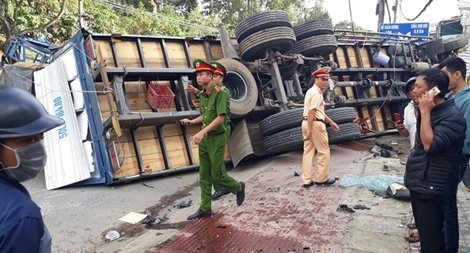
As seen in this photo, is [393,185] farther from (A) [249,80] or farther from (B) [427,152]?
(A) [249,80]

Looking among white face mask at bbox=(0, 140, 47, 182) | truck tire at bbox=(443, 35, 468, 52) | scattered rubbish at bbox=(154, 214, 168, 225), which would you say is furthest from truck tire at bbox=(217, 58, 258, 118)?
truck tire at bbox=(443, 35, 468, 52)

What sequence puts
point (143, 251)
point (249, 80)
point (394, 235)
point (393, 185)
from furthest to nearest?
point (249, 80) → point (393, 185) → point (394, 235) → point (143, 251)

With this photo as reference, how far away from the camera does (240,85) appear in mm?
6129

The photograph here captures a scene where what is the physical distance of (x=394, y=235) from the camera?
3096 millimetres

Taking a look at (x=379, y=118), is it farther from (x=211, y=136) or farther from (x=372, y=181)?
(x=211, y=136)

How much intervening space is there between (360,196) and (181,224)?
2018mm

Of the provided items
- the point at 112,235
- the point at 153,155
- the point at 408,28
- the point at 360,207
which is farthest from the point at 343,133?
the point at 408,28

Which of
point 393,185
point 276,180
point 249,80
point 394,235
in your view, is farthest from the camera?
point 249,80

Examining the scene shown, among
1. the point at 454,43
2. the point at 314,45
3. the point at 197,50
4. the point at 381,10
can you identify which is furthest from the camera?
the point at 381,10

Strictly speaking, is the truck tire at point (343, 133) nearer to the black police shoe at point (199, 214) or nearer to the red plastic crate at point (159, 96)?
the red plastic crate at point (159, 96)

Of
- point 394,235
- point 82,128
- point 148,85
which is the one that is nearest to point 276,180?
point 394,235

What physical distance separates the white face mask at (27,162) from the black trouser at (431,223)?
218cm

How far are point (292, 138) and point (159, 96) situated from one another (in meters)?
2.14

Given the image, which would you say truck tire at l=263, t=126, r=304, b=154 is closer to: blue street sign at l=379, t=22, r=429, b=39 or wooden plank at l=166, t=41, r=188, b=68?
wooden plank at l=166, t=41, r=188, b=68
